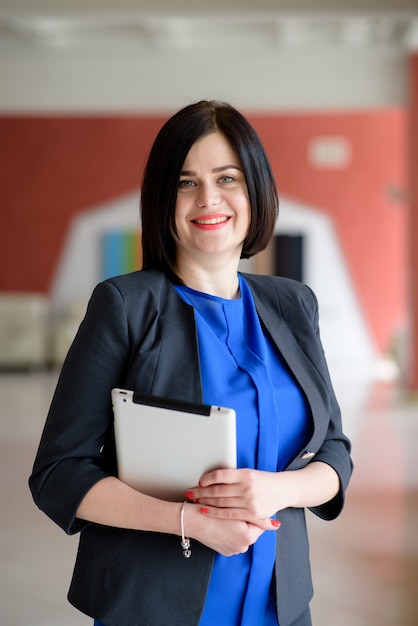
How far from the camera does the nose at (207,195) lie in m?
1.53

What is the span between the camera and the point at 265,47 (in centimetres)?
1045

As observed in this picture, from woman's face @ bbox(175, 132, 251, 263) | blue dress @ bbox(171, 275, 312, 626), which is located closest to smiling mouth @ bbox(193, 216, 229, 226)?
woman's face @ bbox(175, 132, 251, 263)

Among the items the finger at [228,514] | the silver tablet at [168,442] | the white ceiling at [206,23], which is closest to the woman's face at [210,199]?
the silver tablet at [168,442]

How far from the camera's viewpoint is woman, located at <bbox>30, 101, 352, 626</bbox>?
4.57 ft

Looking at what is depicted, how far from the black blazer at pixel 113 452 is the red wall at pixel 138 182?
12.5m

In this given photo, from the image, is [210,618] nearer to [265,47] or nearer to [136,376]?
[136,376]

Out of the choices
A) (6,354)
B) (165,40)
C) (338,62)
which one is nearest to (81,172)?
(6,354)

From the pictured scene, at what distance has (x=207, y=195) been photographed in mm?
1530

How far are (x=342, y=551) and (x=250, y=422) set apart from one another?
10.7ft

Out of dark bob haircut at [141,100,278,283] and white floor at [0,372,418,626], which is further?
white floor at [0,372,418,626]

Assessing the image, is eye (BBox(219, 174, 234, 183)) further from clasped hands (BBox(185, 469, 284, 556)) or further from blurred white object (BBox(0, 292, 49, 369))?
blurred white object (BBox(0, 292, 49, 369))

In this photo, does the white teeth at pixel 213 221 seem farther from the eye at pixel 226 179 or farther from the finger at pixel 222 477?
the finger at pixel 222 477

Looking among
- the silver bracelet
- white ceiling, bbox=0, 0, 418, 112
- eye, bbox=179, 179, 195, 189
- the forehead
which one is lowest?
the silver bracelet

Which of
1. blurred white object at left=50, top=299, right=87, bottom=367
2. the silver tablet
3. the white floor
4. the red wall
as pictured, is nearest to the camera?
the silver tablet
